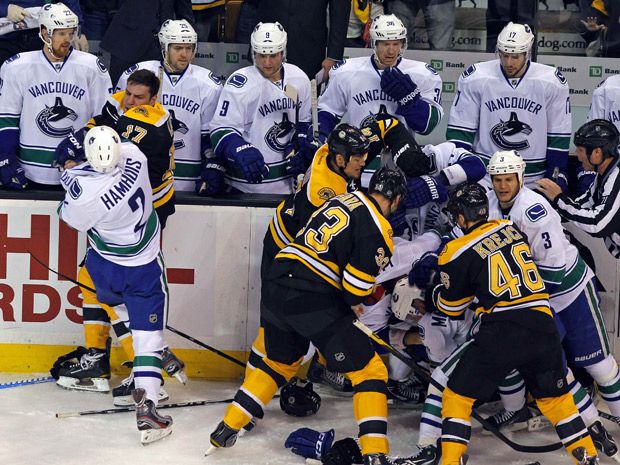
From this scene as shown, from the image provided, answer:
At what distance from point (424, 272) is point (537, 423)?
0.80m

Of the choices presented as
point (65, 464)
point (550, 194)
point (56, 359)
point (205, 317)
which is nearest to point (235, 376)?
point (205, 317)

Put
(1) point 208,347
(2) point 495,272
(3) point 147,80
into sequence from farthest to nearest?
1. (1) point 208,347
2. (3) point 147,80
3. (2) point 495,272

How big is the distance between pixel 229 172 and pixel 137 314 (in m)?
1.14

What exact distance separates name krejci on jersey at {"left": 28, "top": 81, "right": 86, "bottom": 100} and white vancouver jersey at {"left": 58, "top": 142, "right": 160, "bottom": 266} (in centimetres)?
91

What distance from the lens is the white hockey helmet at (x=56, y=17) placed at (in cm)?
605

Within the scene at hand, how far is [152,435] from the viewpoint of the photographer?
5.20 meters

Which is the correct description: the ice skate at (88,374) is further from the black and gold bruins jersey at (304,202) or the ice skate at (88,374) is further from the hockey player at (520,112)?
the hockey player at (520,112)

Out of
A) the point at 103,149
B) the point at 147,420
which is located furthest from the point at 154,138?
the point at 147,420

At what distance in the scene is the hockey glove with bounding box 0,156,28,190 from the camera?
5.95 m

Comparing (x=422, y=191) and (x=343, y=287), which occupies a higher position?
(x=422, y=191)

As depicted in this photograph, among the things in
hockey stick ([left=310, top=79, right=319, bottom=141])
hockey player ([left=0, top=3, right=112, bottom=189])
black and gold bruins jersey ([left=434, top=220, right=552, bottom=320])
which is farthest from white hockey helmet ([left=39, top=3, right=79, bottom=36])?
black and gold bruins jersey ([left=434, top=220, right=552, bottom=320])

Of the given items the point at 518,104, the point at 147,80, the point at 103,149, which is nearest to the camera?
the point at 103,149

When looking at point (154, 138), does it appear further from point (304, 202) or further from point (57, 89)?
point (57, 89)

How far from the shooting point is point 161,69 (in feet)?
20.7
